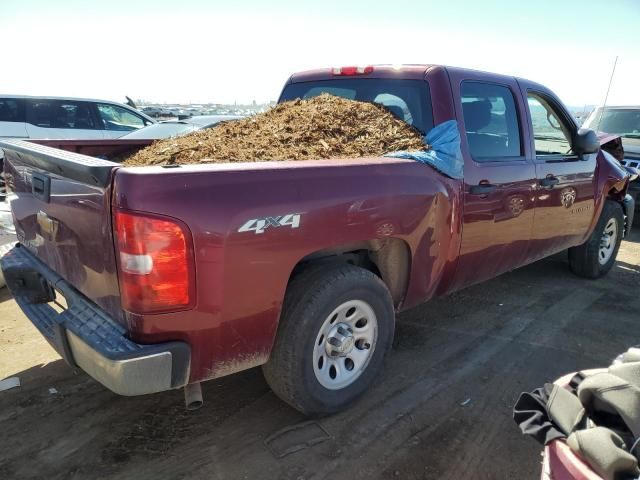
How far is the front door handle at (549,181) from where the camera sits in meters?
3.96

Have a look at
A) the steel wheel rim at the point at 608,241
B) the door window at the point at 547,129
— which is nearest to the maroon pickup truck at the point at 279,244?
the door window at the point at 547,129

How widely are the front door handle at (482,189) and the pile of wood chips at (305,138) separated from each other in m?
0.45

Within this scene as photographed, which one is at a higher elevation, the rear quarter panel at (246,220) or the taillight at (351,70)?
the taillight at (351,70)

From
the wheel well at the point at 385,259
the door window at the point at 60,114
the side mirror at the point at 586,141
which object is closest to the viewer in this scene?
the wheel well at the point at 385,259

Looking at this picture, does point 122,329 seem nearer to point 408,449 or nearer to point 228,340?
point 228,340

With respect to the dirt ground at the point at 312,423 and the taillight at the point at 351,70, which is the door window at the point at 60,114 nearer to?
the dirt ground at the point at 312,423

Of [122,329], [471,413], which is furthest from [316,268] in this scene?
[471,413]

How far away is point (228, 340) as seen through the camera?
2.29 meters

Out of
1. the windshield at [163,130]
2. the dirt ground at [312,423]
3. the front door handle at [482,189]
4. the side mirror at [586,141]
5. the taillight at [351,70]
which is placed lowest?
the dirt ground at [312,423]

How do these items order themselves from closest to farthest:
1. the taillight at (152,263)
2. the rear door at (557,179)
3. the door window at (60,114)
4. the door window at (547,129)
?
1. the taillight at (152,263)
2. the rear door at (557,179)
3. the door window at (547,129)
4. the door window at (60,114)

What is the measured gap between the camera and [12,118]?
934 cm

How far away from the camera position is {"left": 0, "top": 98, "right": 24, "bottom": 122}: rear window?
9.30 m

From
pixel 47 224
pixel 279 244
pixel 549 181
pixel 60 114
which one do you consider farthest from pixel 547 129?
pixel 60 114

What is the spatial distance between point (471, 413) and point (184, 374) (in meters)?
1.76
